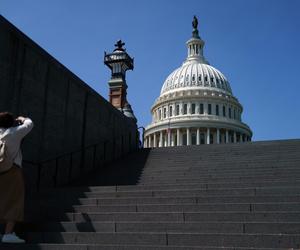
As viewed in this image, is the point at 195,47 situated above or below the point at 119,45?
above

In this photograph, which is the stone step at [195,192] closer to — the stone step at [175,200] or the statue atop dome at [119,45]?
the stone step at [175,200]

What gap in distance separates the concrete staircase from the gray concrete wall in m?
2.82

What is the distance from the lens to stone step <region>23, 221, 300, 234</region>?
251 inches

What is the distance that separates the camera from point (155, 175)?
13.1 meters

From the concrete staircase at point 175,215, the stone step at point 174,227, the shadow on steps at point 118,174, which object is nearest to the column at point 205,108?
the shadow on steps at point 118,174

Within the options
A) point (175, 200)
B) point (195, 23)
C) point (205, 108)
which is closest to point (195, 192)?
point (175, 200)

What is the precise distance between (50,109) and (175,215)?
7.20m

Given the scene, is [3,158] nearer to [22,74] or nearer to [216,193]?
[216,193]

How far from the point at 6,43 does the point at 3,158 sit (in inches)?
259

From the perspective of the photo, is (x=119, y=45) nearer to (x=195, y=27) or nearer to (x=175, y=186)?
(x=175, y=186)

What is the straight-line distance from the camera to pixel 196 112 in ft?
279

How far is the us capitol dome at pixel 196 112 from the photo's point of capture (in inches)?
3223

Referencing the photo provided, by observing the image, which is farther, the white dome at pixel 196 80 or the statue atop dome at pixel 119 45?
the white dome at pixel 196 80

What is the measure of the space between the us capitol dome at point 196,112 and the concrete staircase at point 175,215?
69305 millimetres
